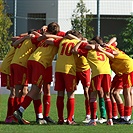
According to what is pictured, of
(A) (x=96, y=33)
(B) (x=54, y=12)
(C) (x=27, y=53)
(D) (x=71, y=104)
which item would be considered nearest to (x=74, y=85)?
(D) (x=71, y=104)

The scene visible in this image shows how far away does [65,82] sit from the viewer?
43.4 feet

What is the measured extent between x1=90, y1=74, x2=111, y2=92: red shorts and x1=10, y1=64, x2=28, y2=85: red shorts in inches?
55.4

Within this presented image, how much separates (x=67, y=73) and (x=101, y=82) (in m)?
0.65

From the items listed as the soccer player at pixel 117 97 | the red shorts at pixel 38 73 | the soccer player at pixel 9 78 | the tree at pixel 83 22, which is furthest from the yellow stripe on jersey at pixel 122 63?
the tree at pixel 83 22

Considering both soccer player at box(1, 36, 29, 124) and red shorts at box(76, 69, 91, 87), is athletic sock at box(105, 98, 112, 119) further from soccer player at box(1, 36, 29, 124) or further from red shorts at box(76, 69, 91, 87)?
soccer player at box(1, 36, 29, 124)

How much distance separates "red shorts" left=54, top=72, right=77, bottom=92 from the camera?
13.2 metres

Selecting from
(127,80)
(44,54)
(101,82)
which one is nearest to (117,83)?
(127,80)

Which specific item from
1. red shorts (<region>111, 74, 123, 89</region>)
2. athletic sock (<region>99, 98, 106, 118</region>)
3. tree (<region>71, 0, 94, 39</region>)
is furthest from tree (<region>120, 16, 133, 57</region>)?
athletic sock (<region>99, 98, 106, 118</region>)

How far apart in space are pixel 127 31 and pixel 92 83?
41.6ft

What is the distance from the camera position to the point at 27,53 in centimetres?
1379

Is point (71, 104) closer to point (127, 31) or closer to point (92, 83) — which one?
point (92, 83)

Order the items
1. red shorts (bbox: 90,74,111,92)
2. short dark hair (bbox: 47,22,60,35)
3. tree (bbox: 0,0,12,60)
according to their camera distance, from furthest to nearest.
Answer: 1. tree (bbox: 0,0,12,60)
2. short dark hair (bbox: 47,22,60,35)
3. red shorts (bbox: 90,74,111,92)

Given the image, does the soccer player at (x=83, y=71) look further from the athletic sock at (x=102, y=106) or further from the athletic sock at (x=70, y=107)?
the athletic sock at (x=70, y=107)

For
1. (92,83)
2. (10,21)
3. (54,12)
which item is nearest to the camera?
(92,83)
